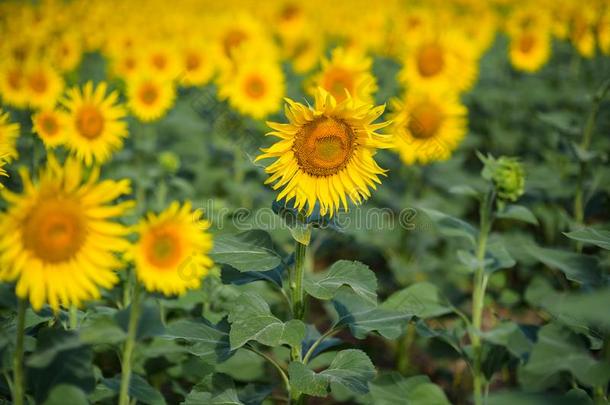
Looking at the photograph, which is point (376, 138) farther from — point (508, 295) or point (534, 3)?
point (534, 3)

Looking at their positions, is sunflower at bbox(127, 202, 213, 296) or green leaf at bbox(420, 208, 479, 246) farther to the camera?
green leaf at bbox(420, 208, 479, 246)

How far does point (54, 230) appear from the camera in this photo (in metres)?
1.50

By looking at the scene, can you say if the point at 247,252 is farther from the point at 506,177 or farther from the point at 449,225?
the point at 506,177

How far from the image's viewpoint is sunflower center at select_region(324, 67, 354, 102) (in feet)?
10.3

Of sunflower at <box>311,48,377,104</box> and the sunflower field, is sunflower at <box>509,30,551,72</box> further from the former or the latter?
sunflower at <box>311,48,377,104</box>

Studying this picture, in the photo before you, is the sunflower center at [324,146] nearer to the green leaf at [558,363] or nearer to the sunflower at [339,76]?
the green leaf at [558,363]

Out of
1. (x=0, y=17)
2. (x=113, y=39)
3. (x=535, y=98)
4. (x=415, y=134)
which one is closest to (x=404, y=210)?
(x=415, y=134)

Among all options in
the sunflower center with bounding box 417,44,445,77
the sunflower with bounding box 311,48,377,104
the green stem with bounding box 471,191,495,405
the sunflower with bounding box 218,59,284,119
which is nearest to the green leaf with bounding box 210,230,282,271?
the green stem with bounding box 471,191,495,405

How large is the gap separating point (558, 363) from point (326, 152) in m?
0.95

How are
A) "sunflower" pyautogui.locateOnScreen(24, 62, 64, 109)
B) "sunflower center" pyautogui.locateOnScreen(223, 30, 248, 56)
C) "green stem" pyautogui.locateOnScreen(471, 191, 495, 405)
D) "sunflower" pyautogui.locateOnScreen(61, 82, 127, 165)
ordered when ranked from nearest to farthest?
"green stem" pyautogui.locateOnScreen(471, 191, 495, 405)
"sunflower" pyautogui.locateOnScreen(61, 82, 127, 165)
"sunflower" pyautogui.locateOnScreen(24, 62, 64, 109)
"sunflower center" pyautogui.locateOnScreen(223, 30, 248, 56)

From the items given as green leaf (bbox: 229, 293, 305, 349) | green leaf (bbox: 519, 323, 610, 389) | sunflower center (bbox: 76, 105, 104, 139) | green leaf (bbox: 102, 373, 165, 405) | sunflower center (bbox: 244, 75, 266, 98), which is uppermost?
sunflower center (bbox: 244, 75, 266, 98)

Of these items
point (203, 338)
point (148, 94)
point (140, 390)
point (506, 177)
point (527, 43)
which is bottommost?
point (140, 390)

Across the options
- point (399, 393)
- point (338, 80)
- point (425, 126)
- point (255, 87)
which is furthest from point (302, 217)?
point (255, 87)

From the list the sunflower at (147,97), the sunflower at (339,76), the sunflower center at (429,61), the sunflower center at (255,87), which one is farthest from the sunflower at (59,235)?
the sunflower center at (429,61)
